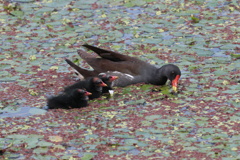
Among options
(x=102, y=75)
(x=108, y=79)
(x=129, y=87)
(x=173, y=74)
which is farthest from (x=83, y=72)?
(x=173, y=74)

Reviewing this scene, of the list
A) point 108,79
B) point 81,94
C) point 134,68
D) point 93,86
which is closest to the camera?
point 81,94

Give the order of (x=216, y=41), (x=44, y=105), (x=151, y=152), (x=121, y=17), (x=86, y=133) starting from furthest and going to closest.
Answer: (x=121, y=17) < (x=216, y=41) < (x=44, y=105) < (x=86, y=133) < (x=151, y=152)

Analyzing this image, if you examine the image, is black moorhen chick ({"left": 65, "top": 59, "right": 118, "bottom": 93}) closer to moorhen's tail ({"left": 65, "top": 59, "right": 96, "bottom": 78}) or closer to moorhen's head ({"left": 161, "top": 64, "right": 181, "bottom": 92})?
moorhen's tail ({"left": 65, "top": 59, "right": 96, "bottom": 78})

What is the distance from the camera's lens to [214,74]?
9.30 meters

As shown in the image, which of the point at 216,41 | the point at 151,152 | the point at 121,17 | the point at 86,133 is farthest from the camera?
the point at 121,17

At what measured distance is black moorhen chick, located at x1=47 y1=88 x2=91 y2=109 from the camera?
26.7 feet

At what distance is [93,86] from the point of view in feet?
28.0

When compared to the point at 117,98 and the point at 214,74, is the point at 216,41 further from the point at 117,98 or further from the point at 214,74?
the point at 117,98

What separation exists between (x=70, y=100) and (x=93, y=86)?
49cm

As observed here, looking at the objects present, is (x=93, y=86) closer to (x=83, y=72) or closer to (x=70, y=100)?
(x=70, y=100)

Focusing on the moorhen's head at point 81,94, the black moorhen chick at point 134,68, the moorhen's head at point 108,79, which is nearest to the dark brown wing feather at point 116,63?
the black moorhen chick at point 134,68

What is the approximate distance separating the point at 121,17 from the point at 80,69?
8.72ft

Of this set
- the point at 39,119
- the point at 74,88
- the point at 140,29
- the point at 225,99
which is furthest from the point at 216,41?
the point at 39,119

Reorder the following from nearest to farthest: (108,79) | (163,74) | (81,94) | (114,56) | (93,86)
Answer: (81,94) → (93,86) → (108,79) → (163,74) → (114,56)
